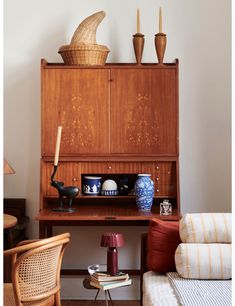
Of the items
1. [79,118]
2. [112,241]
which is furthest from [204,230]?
[79,118]

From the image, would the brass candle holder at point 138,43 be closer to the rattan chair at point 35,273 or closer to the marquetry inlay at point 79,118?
the marquetry inlay at point 79,118

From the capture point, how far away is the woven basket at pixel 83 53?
448 centimetres

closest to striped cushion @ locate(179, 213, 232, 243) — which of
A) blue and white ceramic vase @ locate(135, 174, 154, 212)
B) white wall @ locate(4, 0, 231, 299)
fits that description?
blue and white ceramic vase @ locate(135, 174, 154, 212)

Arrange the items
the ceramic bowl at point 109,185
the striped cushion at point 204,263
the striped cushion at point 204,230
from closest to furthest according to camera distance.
Result: the striped cushion at point 204,263, the striped cushion at point 204,230, the ceramic bowl at point 109,185

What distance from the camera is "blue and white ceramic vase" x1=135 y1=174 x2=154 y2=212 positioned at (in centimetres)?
439

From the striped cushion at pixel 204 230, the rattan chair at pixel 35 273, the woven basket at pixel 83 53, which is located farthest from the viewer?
the woven basket at pixel 83 53

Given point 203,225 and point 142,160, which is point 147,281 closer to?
point 203,225

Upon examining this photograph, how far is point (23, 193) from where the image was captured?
4.91 m

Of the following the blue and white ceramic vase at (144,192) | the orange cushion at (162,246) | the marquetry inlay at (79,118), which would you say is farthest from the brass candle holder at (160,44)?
the orange cushion at (162,246)

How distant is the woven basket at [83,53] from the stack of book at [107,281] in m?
1.69

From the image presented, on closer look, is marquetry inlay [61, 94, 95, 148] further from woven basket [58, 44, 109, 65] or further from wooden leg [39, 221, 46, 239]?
wooden leg [39, 221, 46, 239]

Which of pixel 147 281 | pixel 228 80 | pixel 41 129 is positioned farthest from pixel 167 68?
pixel 147 281

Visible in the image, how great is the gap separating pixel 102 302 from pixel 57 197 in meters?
0.88

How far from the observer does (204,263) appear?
11.2 ft
